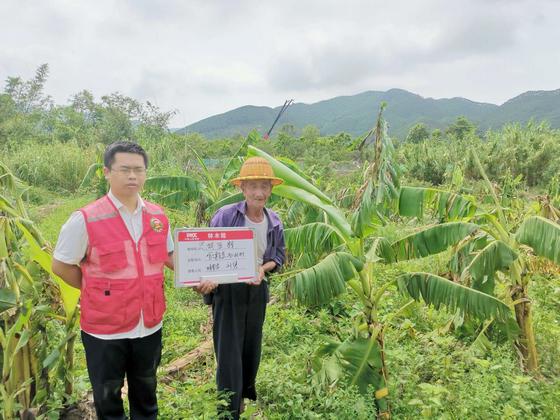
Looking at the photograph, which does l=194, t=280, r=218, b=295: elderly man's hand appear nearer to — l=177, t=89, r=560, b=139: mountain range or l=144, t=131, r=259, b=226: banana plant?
l=144, t=131, r=259, b=226: banana plant

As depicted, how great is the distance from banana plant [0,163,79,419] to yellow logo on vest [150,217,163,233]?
0.71m

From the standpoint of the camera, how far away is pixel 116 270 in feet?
7.04

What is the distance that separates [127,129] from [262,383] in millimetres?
26612

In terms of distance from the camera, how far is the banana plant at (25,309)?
2332 millimetres

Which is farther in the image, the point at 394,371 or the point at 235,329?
the point at 394,371

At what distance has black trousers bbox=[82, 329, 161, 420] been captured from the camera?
2211 millimetres

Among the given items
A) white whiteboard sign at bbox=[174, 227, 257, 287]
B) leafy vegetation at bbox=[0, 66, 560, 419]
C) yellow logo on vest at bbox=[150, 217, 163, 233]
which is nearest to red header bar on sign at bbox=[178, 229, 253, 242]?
white whiteboard sign at bbox=[174, 227, 257, 287]

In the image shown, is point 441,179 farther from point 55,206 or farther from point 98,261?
point 98,261

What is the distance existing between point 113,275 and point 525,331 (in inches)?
140

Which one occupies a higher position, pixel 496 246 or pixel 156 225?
pixel 156 225

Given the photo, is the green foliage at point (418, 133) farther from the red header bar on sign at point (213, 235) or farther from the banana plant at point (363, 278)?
the red header bar on sign at point (213, 235)

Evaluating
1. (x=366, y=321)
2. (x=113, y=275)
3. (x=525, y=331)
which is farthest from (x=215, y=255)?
(x=525, y=331)

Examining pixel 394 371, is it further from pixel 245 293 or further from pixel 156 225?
pixel 156 225

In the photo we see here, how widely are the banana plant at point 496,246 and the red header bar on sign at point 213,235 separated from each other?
160cm
